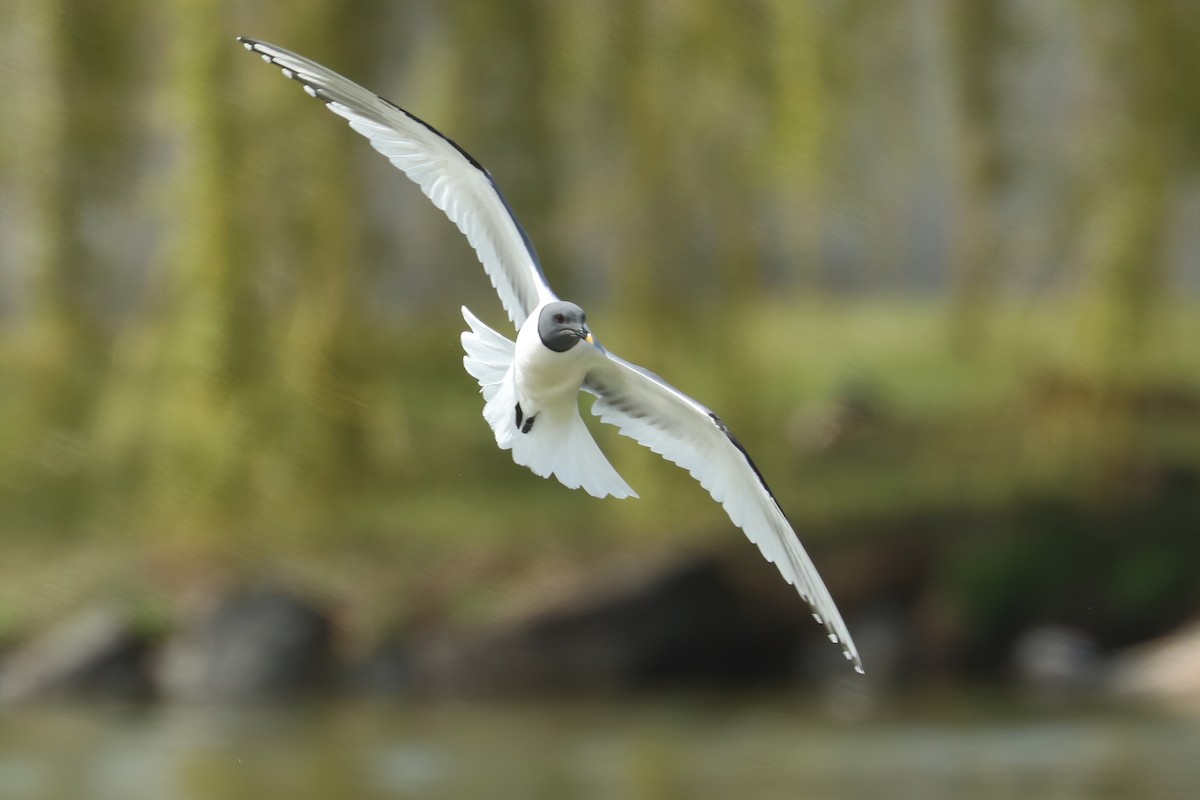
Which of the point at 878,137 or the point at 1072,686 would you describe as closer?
the point at 878,137

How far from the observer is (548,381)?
7.93 feet

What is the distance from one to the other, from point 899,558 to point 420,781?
1.73m

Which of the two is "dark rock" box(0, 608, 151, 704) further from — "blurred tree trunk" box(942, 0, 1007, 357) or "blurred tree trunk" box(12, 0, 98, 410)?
"blurred tree trunk" box(942, 0, 1007, 357)

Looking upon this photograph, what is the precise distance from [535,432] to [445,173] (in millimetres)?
395

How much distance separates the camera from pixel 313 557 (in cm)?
491

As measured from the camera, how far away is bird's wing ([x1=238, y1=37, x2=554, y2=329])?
7.95 ft

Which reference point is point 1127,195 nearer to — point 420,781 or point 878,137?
point 878,137

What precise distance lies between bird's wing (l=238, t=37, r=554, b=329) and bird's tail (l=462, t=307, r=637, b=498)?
4.1 inches

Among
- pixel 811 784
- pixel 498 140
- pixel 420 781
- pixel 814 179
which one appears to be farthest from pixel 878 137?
pixel 420 781

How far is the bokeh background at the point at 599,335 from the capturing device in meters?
3.83

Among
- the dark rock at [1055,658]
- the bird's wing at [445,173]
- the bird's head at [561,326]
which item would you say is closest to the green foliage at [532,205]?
the dark rock at [1055,658]

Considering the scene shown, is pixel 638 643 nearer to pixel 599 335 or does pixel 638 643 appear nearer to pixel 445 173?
pixel 599 335

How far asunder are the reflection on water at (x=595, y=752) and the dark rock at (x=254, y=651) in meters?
0.21

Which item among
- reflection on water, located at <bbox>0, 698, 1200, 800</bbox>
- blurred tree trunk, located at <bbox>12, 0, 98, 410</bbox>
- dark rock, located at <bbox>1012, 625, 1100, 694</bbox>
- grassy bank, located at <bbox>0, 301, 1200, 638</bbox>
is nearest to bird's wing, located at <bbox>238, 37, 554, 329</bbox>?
grassy bank, located at <bbox>0, 301, 1200, 638</bbox>
